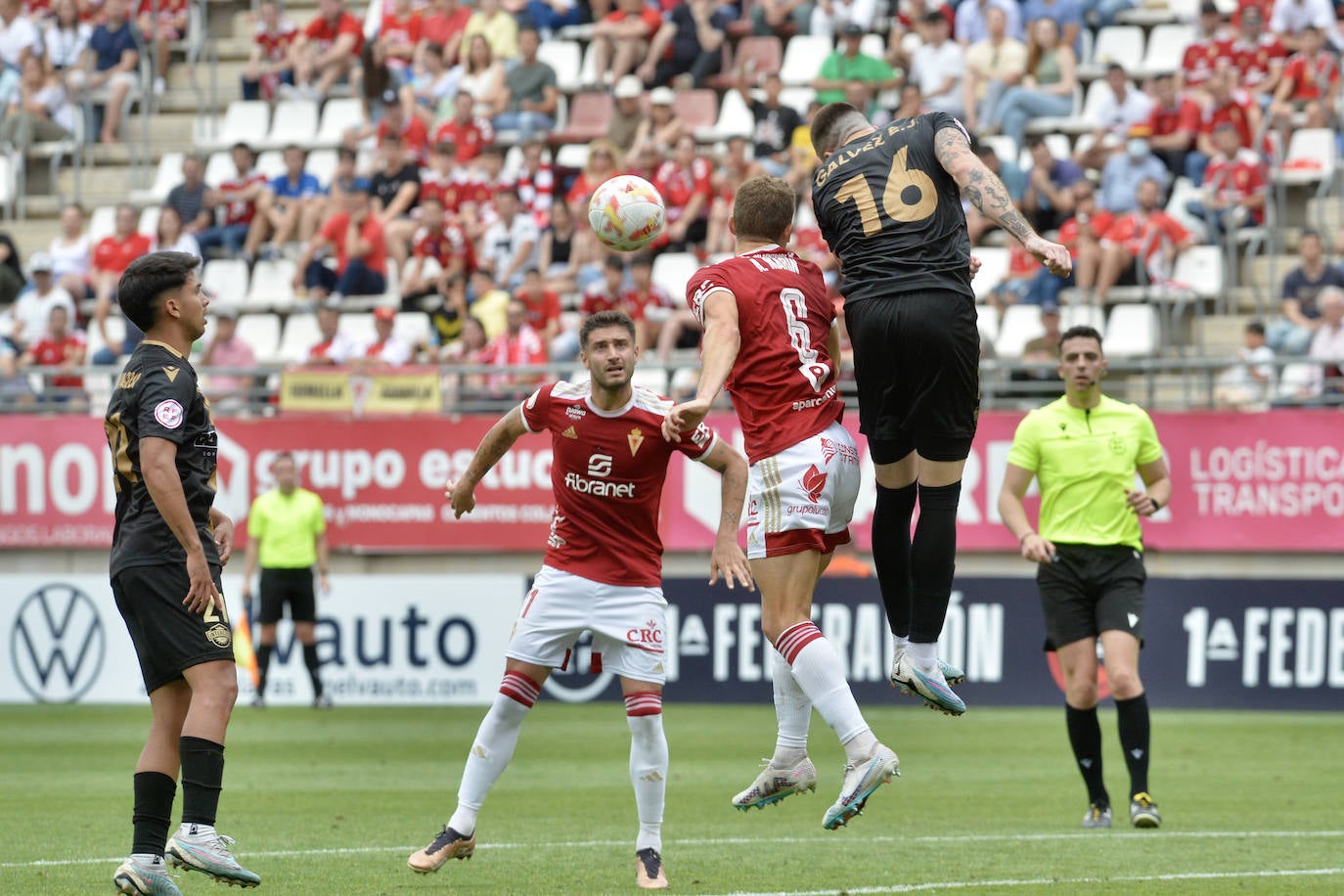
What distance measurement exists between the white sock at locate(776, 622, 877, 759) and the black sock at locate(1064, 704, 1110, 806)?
3.29 meters

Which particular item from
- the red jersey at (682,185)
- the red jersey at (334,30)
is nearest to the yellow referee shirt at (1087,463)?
the red jersey at (682,185)

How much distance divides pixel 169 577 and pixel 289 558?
430 inches

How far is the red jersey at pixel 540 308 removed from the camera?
20797 millimetres

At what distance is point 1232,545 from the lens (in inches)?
720

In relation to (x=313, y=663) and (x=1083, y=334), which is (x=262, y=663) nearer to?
(x=313, y=663)

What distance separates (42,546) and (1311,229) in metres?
13.9

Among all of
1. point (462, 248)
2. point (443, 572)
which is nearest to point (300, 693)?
point (443, 572)

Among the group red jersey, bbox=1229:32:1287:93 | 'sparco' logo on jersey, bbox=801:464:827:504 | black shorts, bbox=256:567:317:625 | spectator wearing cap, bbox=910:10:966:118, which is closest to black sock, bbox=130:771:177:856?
'sparco' logo on jersey, bbox=801:464:827:504

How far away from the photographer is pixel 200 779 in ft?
24.8

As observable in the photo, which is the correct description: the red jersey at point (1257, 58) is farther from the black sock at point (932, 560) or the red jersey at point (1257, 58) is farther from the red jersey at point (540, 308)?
the black sock at point (932, 560)

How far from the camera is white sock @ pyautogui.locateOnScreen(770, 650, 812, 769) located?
844 centimetres

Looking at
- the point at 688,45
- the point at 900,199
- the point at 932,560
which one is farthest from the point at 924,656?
the point at 688,45

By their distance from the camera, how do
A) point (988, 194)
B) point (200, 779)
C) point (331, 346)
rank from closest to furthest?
1. point (988, 194)
2. point (200, 779)
3. point (331, 346)

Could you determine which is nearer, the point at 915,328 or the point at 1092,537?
the point at 915,328
